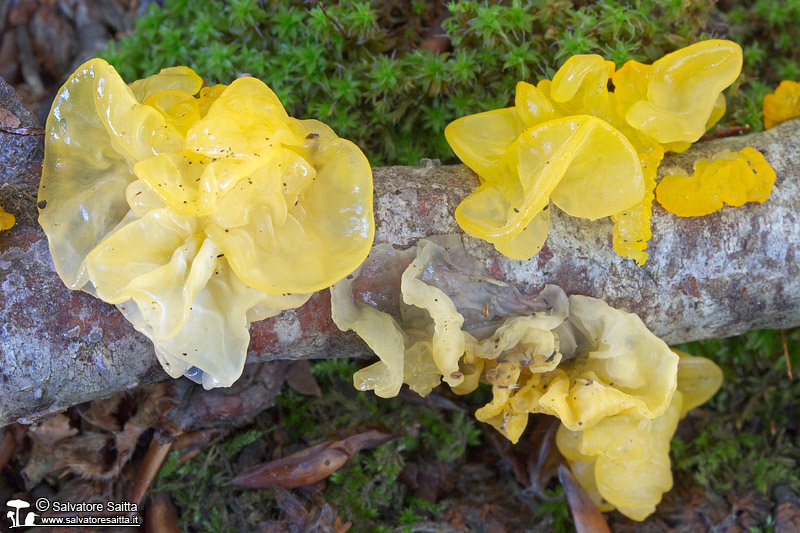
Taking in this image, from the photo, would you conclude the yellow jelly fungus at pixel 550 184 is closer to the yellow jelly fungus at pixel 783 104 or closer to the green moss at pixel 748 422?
the yellow jelly fungus at pixel 783 104

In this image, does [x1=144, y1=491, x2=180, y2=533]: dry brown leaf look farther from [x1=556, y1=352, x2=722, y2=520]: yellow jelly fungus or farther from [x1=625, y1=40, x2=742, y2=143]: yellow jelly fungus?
[x1=625, y1=40, x2=742, y2=143]: yellow jelly fungus

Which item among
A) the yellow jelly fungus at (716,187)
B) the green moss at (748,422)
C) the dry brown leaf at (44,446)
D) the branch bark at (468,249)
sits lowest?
the green moss at (748,422)

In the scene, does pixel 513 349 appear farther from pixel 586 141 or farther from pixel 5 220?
pixel 5 220

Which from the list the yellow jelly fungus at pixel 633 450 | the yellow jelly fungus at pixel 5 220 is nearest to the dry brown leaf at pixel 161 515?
the yellow jelly fungus at pixel 5 220

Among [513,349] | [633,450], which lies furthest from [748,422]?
[513,349]

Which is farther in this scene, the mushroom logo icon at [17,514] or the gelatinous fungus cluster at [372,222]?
the mushroom logo icon at [17,514]

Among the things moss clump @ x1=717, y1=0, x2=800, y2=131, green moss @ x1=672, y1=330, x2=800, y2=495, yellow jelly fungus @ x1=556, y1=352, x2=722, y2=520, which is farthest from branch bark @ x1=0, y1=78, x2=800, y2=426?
moss clump @ x1=717, y1=0, x2=800, y2=131

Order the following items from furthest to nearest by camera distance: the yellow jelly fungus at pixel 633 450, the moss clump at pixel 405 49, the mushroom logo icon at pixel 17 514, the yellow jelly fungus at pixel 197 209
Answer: the moss clump at pixel 405 49
the mushroom logo icon at pixel 17 514
the yellow jelly fungus at pixel 633 450
the yellow jelly fungus at pixel 197 209
